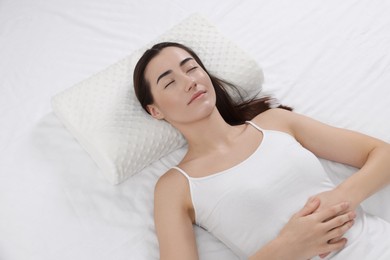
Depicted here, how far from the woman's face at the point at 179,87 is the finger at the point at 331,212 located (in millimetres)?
452

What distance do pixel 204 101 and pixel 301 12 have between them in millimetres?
813

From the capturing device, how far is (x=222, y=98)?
1774 millimetres

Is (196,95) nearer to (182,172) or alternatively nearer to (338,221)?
(182,172)

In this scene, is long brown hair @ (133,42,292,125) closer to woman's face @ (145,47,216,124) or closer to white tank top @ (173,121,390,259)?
woman's face @ (145,47,216,124)

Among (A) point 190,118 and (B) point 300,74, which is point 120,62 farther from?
(B) point 300,74

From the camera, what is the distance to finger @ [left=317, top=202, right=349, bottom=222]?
1.42 meters

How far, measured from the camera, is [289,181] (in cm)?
150

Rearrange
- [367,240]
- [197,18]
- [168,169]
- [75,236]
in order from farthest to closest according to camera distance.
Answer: [197,18], [168,169], [75,236], [367,240]

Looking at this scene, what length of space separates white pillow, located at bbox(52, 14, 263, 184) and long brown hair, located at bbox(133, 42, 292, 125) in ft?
0.19

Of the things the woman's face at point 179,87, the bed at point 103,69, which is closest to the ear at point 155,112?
the woman's face at point 179,87

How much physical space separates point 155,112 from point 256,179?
429 mm

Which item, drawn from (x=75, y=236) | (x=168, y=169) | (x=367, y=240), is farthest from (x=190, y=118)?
(x=367, y=240)

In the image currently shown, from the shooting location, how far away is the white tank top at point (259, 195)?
1.46 meters

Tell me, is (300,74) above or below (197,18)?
below
